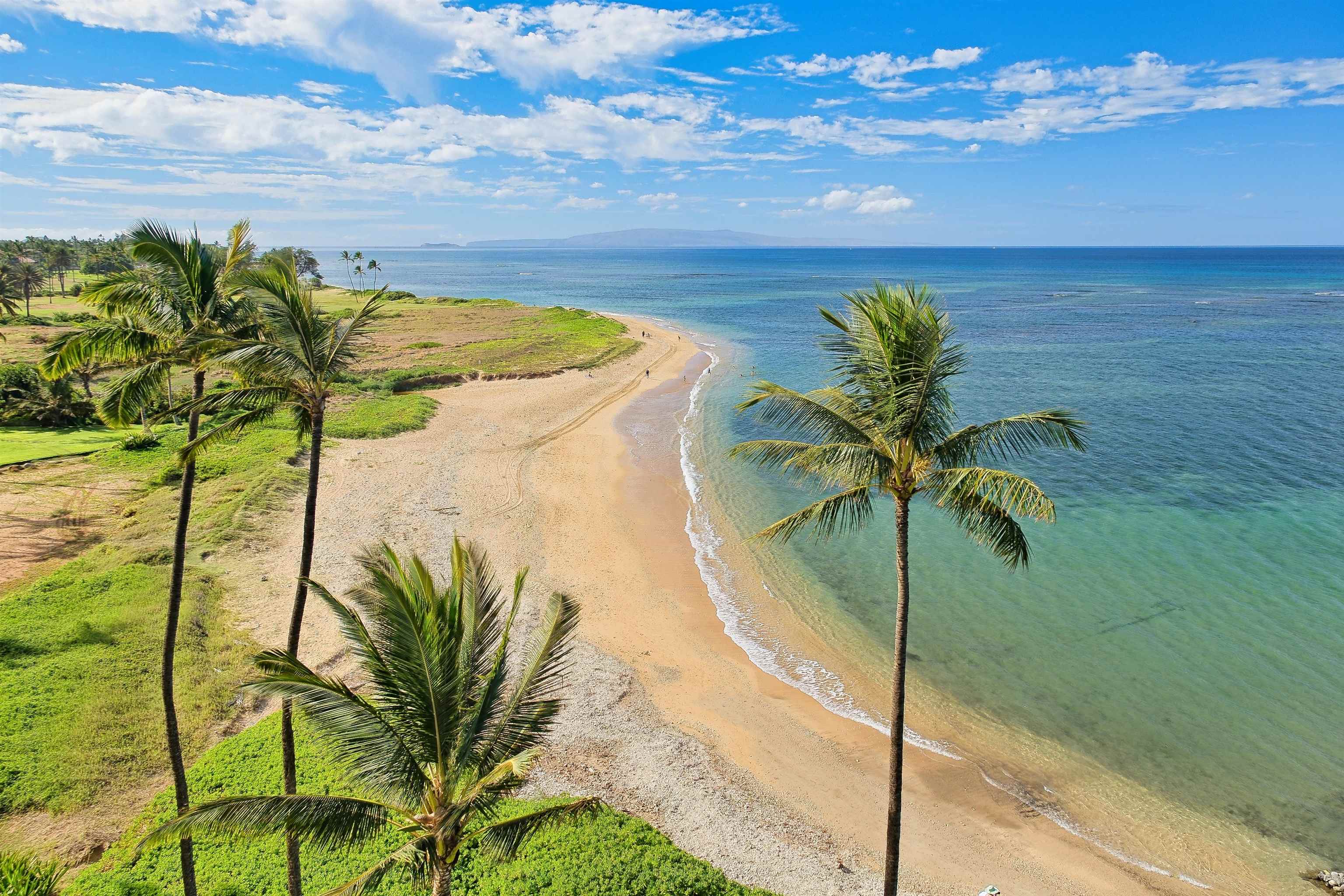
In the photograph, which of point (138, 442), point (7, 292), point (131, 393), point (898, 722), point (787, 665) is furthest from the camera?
point (7, 292)

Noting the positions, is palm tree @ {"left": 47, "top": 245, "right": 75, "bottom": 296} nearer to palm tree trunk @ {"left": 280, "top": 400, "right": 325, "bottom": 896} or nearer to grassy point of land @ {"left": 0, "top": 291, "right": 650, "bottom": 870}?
grassy point of land @ {"left": 0, "top": 291, "right": 650, "bottom": 870}

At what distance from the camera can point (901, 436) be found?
33.2ft

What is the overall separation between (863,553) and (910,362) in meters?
19.7

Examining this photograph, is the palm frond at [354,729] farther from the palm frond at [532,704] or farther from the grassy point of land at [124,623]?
the grassy point of land at [124,623]

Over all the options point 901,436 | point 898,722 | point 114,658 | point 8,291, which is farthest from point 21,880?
point 8,291

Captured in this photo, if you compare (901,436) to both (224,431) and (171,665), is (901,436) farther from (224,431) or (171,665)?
(171,665)

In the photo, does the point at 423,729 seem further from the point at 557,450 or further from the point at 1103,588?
the point at 557,450

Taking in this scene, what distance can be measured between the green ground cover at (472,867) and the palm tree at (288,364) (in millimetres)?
2291

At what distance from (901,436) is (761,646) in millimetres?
13357

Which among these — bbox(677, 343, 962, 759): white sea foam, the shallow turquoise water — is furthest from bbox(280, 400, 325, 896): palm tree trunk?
the shallow turquoise water

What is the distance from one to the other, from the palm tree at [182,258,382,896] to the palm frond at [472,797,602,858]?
361cm

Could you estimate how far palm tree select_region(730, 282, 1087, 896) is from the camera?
387 inches

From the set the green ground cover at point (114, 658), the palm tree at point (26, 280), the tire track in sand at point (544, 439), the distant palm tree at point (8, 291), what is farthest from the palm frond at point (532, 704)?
the palm tree at point (26, 280)

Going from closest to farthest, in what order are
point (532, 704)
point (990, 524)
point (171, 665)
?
point (532, 704) → point (990, 524) → point (171, 665)
